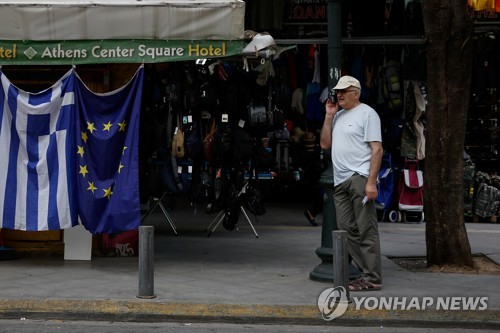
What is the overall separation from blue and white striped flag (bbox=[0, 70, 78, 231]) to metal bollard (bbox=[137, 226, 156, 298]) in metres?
1.82

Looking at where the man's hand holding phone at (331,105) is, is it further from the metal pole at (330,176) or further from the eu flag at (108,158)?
the eu flag at (108,158)

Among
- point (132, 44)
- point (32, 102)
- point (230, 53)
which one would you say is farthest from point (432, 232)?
point (32, 102)

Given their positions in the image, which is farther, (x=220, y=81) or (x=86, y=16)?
(x=220, y=81)

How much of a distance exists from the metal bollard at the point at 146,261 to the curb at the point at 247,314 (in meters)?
0.30

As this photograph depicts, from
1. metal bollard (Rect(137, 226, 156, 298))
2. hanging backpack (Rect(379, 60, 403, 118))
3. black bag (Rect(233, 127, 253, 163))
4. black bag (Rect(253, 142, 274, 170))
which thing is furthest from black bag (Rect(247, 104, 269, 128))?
metal bollard (Rect(137, 226, 156, 298))

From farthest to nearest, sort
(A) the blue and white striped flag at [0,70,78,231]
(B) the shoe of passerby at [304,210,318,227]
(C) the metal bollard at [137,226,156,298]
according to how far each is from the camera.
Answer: (B) the shoe of passerby at [304,210,318,227] < (A) the blue and white striped flag at [0,70,78,231] < (C) the metal bollard at [137,226,156,298]

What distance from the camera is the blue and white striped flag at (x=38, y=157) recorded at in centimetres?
1005

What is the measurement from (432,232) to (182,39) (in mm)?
3695

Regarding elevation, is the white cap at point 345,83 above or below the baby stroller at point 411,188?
above

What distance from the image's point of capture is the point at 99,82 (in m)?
10.9

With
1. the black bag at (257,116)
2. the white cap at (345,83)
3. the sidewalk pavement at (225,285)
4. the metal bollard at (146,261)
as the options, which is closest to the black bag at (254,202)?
the sidewalk pavement at (225,285)

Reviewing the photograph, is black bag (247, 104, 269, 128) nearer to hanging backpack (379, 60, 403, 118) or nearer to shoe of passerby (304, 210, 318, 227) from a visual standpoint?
shoe of passerby (304, 210, 318, 227)

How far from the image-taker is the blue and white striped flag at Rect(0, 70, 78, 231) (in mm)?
10055

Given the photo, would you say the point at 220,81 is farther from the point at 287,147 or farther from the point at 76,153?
the point at 287,147
